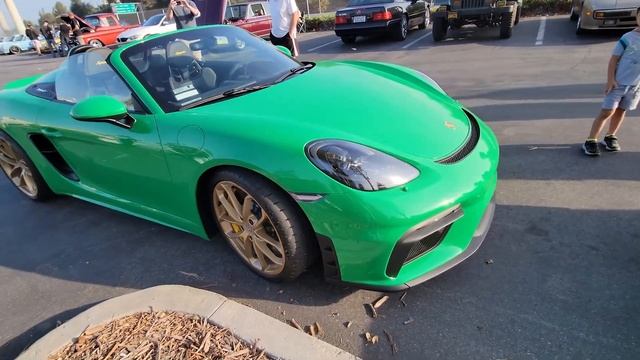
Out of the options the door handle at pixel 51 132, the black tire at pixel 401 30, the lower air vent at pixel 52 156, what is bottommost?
the black tire at pixel 401 30

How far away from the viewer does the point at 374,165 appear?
6.52 ft

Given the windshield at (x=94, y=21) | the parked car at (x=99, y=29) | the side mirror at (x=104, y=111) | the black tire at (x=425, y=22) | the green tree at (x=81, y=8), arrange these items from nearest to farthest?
the side mirror at (x=104, y=111)
the black tire at (x=425, y=22)
the parked car at (x=99, y=29)
the windshield at (x=94, y=21)
the green tree at (x=81, y=8)

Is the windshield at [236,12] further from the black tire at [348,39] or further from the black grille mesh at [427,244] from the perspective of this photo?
the black grille mesh at [427,244]

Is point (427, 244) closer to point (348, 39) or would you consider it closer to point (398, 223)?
point (398, 223)

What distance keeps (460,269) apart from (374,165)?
0.86 meters

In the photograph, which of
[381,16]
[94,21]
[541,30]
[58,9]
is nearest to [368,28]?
[381,16]

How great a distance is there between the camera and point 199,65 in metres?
2.91

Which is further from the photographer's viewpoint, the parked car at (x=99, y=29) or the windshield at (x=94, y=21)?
the windshield at (x=94, y=21)

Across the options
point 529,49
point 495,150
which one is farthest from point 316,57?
point 495,150

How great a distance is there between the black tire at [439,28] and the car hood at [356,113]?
8.18 meters

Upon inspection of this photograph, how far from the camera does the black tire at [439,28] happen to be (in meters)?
10.2

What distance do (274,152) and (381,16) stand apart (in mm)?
9704

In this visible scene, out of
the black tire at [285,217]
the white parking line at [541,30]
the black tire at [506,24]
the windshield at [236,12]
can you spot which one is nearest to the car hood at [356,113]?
the black tire at [285,217]

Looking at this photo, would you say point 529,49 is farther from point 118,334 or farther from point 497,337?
point 118,334
